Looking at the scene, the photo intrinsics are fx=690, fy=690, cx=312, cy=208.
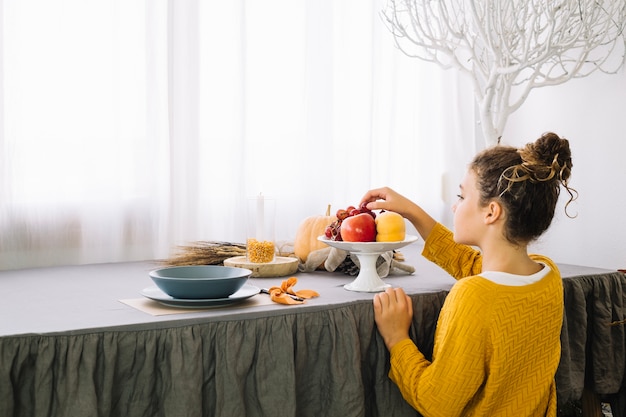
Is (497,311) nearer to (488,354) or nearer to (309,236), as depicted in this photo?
(488,354)

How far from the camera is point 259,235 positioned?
1829mm

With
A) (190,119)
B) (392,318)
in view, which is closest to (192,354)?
(392,318)

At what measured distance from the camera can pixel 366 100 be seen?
2.61 meters

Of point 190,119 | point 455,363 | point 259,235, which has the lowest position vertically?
point 455,363

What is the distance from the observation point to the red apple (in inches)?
64.9

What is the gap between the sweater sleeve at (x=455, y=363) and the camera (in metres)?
1.36

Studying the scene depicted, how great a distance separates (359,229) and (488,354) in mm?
434

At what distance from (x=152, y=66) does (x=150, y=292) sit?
0.90 meters

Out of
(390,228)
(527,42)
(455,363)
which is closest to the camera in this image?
(455,363)

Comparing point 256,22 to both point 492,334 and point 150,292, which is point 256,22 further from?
point 492,334

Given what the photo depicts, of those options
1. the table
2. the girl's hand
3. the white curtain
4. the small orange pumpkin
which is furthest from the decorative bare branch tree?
the girl's hand

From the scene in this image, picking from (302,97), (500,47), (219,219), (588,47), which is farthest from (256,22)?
(588,47)

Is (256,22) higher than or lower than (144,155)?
higher

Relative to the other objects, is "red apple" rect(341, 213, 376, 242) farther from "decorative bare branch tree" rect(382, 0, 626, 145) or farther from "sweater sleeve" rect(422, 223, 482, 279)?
"decorative bare branch tree" rect(382, 0, 626, 145)
